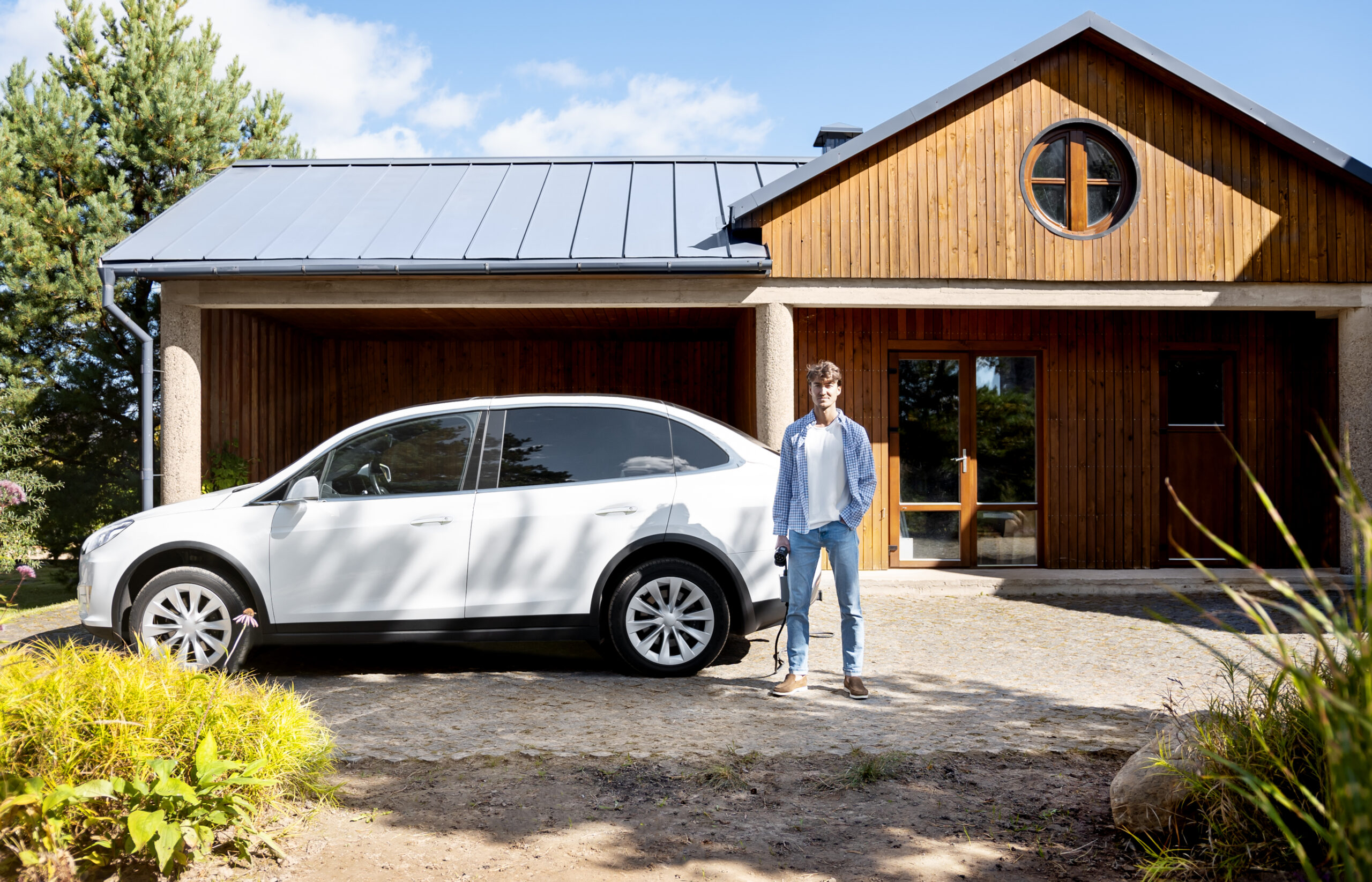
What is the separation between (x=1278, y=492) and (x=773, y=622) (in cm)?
753

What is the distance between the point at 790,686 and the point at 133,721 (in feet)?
10.9

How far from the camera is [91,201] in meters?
13.4

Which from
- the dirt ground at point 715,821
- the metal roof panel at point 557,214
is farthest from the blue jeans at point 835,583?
the metal roof panel at point 557,214

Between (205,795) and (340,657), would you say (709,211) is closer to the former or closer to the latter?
(340,657)

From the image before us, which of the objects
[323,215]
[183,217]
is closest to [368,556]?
[323,215]

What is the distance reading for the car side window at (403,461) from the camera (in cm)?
559

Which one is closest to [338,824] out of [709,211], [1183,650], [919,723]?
[919,723]

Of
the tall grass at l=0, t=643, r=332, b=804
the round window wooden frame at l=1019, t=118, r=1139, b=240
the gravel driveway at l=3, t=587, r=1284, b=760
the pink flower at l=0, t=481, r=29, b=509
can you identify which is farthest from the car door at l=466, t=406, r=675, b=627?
the round window wooden frame at l=1019, t=118, r=1139, b=240

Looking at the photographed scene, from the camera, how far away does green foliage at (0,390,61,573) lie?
1044 cm

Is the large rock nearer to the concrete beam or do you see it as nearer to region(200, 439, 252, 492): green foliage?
the concrete beam

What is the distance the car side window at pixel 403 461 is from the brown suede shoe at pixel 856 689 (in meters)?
2.63

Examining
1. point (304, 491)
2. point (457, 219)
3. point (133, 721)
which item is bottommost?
point (133, 721)

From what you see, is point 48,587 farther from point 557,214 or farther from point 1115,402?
point 1115,402

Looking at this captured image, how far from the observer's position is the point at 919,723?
4.68 m
